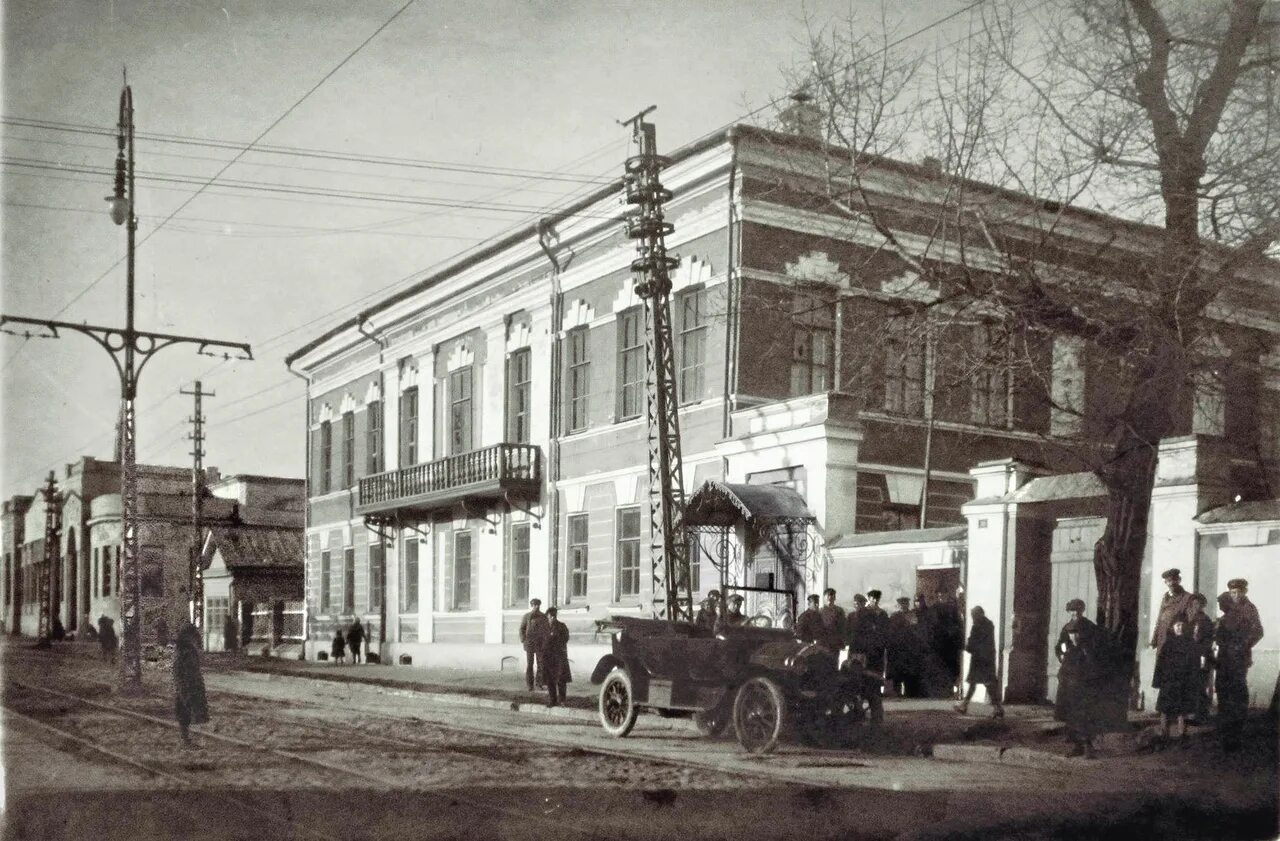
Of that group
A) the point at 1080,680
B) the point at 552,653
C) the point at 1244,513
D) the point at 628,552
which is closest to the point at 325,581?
the point at 628,552

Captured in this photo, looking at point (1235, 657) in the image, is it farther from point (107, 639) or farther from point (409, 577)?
point (107, 639)

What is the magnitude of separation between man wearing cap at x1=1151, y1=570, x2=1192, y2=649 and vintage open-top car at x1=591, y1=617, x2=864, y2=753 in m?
3.26

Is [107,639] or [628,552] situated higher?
[628,552]

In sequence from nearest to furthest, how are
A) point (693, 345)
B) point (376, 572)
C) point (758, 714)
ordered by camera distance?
point (758, 714) → point (693, 345) → point (376, 572)

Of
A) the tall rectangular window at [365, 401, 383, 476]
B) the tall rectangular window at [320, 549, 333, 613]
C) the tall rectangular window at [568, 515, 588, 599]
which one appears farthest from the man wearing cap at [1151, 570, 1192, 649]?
the tall rectangular window at [320, 549, 333, 613]

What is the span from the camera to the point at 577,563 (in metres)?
28.0

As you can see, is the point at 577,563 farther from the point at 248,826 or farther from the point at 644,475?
the point at 248,826

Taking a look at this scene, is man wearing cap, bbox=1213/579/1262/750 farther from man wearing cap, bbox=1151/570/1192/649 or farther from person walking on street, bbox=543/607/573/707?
person walking on street, bbox=543/607/573/707

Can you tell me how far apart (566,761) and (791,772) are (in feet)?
7.20

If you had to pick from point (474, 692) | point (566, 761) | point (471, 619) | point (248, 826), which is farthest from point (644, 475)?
point (248, 826)

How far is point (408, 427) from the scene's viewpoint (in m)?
35.6

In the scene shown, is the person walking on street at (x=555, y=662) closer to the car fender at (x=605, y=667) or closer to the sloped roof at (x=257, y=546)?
the car fender at (x=605, y=667)

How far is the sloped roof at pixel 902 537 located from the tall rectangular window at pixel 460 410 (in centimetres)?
1354

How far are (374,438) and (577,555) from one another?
1161 cm
